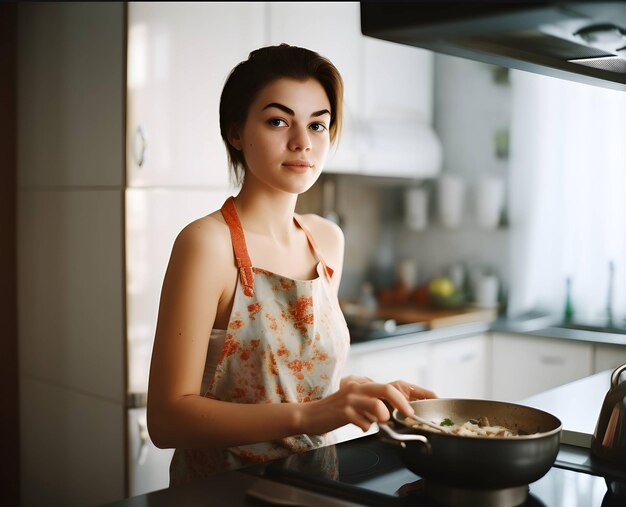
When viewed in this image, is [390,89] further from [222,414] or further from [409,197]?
[222,414]

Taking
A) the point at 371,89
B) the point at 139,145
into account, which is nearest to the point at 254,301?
the point at 139,145

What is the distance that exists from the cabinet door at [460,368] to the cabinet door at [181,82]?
1.29m

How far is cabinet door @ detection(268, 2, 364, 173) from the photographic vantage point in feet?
9.00

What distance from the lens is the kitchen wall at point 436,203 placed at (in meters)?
3.74

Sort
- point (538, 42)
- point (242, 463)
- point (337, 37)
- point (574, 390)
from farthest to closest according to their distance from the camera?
point (337, 37)
point (574, 390)
point (242, 463)
point (538, 42)

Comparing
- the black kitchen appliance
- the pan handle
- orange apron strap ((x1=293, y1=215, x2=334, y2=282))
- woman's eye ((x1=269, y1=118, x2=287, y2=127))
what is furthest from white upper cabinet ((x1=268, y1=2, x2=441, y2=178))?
the pan handle

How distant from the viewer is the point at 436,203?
3916mm

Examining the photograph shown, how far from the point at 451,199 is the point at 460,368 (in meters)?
0.91

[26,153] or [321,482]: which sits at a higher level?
Answer: [26,153]

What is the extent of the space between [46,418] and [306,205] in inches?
57.4

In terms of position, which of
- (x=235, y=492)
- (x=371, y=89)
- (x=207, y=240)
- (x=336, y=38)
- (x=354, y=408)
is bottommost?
(x=235, y=492)

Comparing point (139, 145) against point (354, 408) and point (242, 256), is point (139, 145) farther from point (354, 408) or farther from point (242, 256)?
point (354, 408)

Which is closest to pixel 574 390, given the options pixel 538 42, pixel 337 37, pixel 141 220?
pixel 538 42

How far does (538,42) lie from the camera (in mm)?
1049
